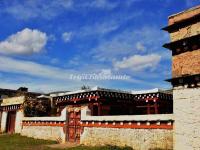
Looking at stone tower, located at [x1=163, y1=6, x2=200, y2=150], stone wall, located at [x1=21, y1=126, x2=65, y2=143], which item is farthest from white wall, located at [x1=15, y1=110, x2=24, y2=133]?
stone tower, located at [x1=163, y1=6, x2=200, y2=150]

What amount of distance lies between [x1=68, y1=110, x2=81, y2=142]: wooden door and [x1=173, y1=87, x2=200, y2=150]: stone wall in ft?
30.3

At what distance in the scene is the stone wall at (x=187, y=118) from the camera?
1278 cm

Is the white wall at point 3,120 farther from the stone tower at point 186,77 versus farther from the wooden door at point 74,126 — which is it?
the stone tower at point 186,77

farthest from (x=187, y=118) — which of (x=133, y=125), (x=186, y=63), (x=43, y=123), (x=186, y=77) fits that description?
(x=43, y=123)

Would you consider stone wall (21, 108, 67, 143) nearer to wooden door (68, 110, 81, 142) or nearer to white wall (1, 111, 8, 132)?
wooden door (68, 110, 81, 142)

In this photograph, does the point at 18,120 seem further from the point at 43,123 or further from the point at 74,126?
the point at 74,126

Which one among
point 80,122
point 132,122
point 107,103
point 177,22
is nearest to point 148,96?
point 107,103

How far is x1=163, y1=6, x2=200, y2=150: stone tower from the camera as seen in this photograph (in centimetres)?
1290

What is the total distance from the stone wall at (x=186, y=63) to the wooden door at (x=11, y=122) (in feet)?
73.2

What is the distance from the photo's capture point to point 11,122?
108 feet

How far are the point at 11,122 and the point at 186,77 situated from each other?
78.1 ft

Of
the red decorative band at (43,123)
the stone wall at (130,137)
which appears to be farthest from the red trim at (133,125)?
the red decorative band at (43,123)

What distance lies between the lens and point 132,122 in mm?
16906

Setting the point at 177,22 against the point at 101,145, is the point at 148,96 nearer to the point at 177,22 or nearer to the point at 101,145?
the point at 101,145
